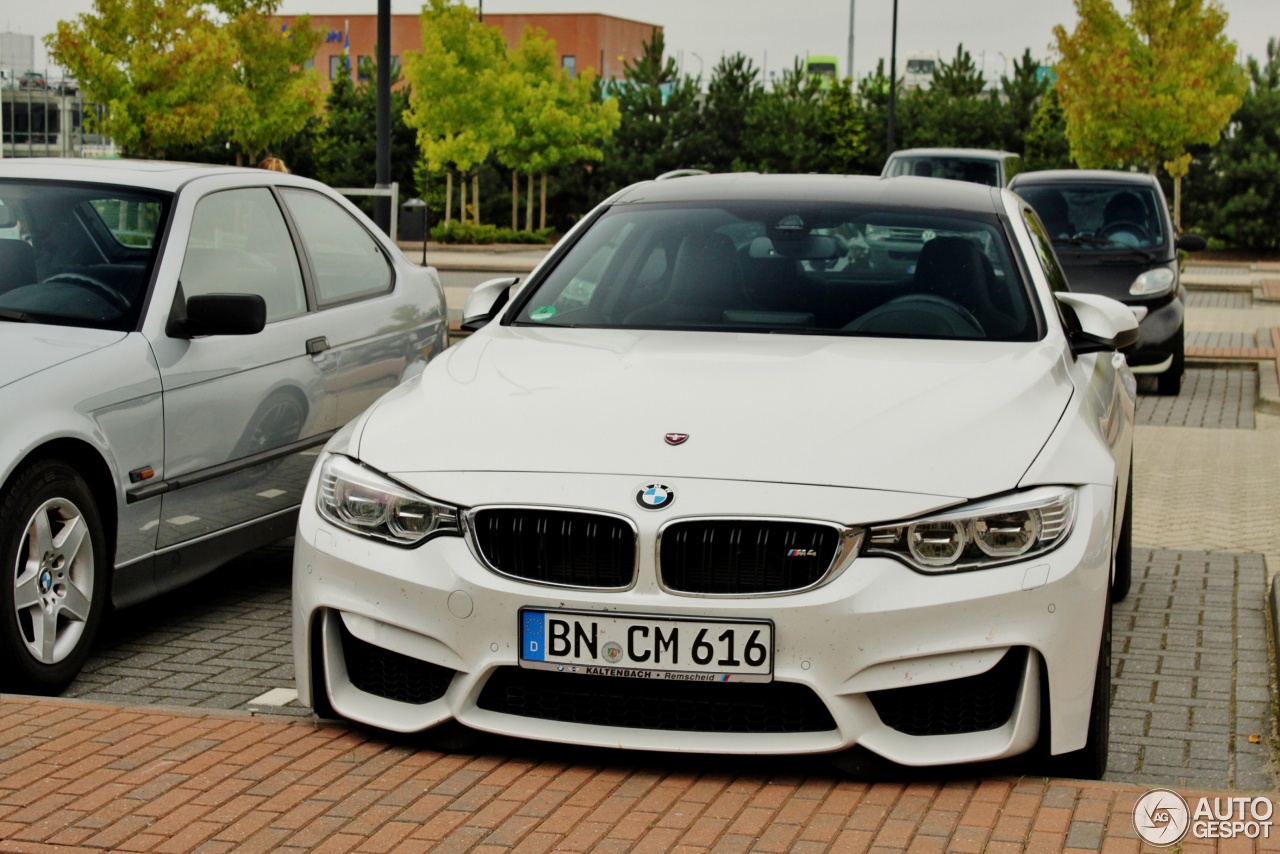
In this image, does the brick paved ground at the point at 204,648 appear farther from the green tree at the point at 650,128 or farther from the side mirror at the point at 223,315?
the green tree at the point at 650,128

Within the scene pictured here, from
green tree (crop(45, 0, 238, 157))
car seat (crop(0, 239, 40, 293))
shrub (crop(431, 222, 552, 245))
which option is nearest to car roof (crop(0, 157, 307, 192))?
car seat (crop(0, 239, 40, 293))

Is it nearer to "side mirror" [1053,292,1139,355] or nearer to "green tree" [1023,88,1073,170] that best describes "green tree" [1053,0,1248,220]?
"green tree" [1023,88,1073,170]

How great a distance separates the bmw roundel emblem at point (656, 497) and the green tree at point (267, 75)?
3679cm

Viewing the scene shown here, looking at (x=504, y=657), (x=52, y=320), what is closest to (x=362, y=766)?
(x=504, y=657)

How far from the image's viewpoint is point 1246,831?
3.51 metres

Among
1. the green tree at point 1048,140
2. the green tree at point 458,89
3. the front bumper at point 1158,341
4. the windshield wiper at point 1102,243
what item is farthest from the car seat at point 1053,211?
the green tree at point 1048,140

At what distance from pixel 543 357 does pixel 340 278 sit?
90.9 inches

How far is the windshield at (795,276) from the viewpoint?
17.3 feet

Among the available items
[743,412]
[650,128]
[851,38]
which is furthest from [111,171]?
[851,38]

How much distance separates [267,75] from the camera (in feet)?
131

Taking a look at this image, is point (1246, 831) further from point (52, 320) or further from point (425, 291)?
point (425, 291)

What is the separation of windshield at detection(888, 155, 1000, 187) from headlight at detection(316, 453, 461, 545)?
2163 centimetres

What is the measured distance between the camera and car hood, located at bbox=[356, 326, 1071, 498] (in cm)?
397

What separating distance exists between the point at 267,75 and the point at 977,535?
38.4 m
